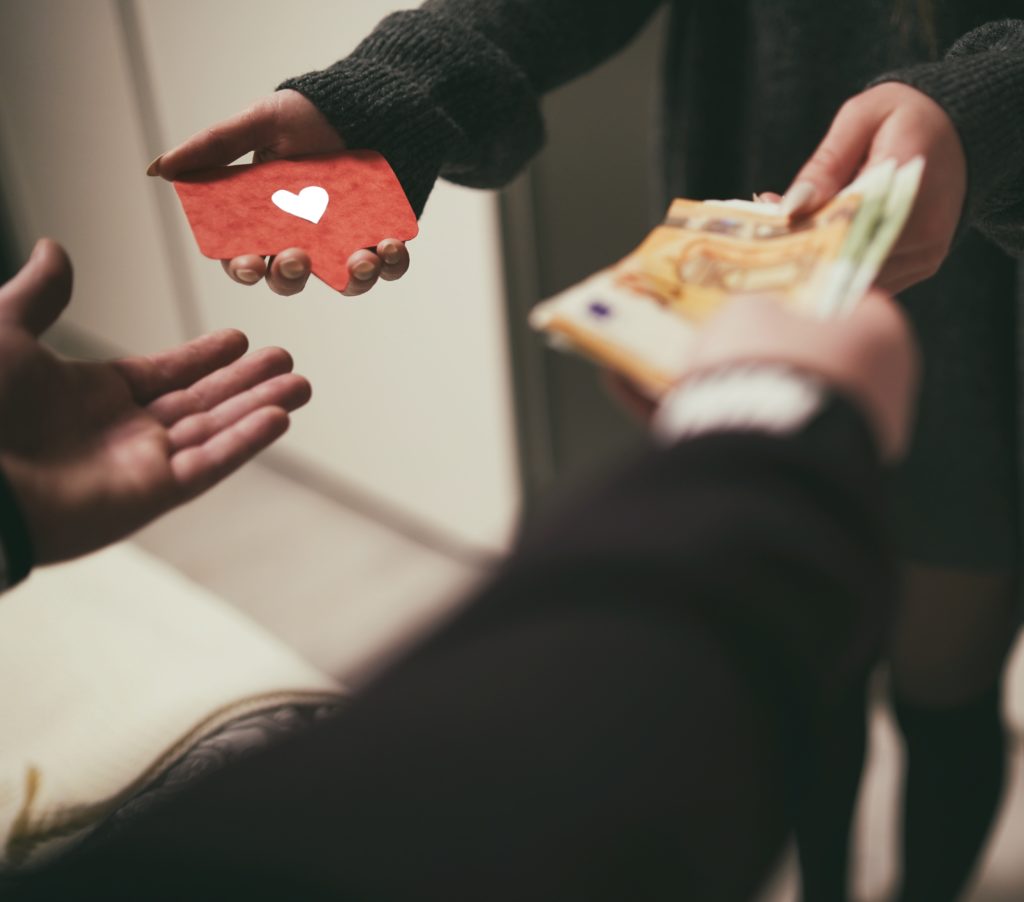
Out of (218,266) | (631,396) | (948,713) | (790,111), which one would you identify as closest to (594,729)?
(631,396)

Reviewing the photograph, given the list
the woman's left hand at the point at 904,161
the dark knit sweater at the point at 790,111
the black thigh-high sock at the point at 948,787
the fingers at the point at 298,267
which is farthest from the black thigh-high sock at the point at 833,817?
the fingers at the point at 298,267

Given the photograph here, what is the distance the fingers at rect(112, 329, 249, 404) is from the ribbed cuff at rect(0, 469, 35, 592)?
96 mm

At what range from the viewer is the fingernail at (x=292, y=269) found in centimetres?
45

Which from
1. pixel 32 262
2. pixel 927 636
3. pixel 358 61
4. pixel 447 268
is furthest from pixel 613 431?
pixel 32 262

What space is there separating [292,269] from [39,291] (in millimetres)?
120

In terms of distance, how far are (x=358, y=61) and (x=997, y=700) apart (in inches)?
27.7

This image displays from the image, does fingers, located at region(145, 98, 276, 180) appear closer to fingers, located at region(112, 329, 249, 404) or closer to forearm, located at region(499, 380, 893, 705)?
fingers, located at region(112, 329, 249, 404)

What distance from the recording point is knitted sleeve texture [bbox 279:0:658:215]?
1.65 ft

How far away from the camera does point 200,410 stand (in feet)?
1.41

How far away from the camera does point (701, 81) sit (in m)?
0.64

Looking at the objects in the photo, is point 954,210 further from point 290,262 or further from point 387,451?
point 387,451

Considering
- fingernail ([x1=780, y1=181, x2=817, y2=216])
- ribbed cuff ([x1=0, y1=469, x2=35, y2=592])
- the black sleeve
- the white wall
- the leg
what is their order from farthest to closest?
the white wall, the leg, fingernail ([x1=780, y1=181, x2=817, y2=216]), ribbed cuff ([x1=0, y1=469, x2=35, y2=592]), the black sleeve

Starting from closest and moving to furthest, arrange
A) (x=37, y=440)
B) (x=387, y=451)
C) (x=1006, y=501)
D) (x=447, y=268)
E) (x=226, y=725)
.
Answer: (x=37, y=440) < (x=226, y=725) < (x=1006, y=501) < (x=447, y=268) < (x=387, y=451)

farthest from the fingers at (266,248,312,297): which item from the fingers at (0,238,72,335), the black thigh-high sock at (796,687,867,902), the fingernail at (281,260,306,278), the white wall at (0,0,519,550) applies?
the black thigh-high sock at (796,687,867,902)
